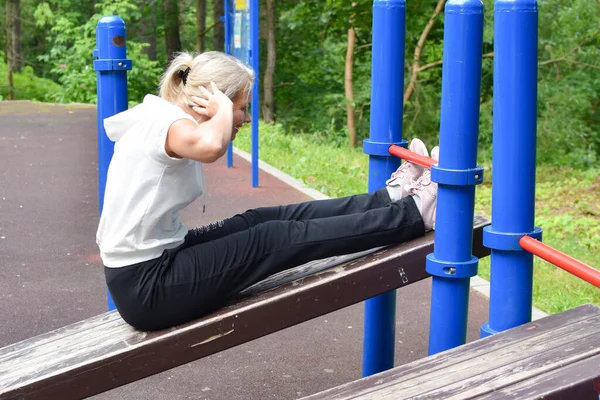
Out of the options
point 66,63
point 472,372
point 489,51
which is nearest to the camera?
point 472,372

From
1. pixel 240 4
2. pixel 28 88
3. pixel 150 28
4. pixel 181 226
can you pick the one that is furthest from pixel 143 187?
pixel 150 28

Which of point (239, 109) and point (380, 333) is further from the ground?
point (239, 109)

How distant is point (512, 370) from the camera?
223 cm

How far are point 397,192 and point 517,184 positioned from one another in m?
1.02

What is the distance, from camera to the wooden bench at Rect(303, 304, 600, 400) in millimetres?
2084

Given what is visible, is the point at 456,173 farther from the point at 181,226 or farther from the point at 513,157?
the point at 181,226

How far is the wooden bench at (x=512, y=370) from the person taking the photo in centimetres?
208

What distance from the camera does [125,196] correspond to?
2914 millimetres

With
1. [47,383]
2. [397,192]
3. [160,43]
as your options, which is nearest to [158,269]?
[47,383]

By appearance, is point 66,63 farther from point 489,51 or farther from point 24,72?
point 489,51

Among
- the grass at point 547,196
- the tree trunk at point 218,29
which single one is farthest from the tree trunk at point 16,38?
the grass at point 547,196

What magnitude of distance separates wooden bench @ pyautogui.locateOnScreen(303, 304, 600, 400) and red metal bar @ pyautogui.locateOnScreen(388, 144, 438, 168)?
81cm

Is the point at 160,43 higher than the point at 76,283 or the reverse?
higher

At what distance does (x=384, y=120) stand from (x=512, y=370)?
1422 mm
